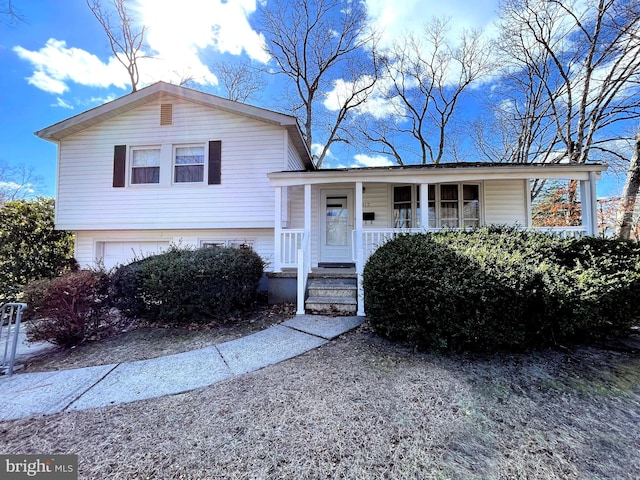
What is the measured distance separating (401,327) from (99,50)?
1827 centimetres

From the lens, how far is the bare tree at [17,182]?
13844mm

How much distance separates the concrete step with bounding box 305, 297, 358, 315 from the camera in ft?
18.3

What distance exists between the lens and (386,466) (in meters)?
1.93

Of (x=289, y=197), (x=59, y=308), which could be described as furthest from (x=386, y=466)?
(x=289, y=197)

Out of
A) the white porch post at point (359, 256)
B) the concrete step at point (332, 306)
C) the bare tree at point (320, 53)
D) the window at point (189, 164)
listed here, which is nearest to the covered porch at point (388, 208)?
the white porch post at point (359, 256)

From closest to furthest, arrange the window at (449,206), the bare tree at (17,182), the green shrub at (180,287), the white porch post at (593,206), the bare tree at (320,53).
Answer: the green shrub at (180,287) → the white porch post at (593,206) → the window at (449,206) → the bare tree at (17,182) → the bare tree at (320,53)

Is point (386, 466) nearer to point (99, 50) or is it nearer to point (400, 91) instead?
point (99, 50)

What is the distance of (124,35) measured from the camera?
1479cm

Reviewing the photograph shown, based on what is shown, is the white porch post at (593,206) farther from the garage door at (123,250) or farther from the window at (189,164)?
the garage door at (123,250)

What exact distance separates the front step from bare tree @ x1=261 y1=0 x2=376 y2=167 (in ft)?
42.9

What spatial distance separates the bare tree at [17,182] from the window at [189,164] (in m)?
11.1

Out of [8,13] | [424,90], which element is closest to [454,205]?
[8,13]

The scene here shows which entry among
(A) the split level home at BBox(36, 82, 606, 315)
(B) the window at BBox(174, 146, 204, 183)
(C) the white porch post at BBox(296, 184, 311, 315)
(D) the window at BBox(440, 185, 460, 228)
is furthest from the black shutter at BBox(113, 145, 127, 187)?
(D) the window at BBox(440, 185, 460, 228)

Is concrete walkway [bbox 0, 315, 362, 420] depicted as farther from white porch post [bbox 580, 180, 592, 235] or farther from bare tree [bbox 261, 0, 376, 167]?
bare tree [bbox 261, 0, 376, 167]
